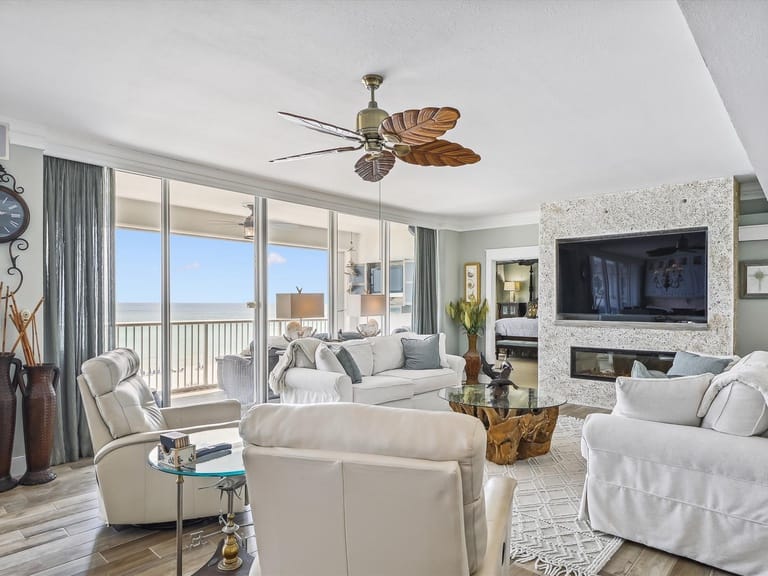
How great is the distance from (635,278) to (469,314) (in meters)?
2.46

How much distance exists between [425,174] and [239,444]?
11.4 ft

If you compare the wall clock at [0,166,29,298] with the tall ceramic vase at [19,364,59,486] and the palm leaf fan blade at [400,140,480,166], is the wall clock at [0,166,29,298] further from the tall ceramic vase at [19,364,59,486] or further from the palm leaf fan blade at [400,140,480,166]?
the palm leaf fan blade at [400,140,480,166]

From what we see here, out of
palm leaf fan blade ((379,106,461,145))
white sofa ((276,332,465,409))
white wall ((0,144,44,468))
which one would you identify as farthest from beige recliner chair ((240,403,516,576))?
white wall ((0,144,44,468))

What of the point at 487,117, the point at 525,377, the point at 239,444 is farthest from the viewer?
the point at 525,377

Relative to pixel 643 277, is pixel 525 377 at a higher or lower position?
lower

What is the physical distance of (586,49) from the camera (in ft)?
8.27

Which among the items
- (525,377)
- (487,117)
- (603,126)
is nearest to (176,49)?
(487,117)

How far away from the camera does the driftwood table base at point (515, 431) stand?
147 inches

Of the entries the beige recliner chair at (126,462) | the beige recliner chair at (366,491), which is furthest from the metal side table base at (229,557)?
the beige recliner chair at (366,491)

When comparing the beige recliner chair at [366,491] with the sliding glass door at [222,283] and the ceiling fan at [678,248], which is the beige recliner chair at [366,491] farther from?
the ceiling fan at [678,248]

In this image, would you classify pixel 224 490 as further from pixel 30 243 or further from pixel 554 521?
pixel 30 243

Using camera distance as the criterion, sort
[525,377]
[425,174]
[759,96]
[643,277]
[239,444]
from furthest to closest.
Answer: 1. [525,377]
2. [643,277]
3. [425,174]
4. [239,444]
5. [759,96]

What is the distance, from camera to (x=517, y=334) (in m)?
7.64

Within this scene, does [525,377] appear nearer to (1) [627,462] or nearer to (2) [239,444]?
(1) [627,462]
